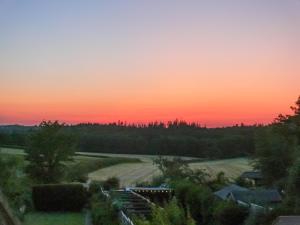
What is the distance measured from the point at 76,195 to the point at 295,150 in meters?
19.9

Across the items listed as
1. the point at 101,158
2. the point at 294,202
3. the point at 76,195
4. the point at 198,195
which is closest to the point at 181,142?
the point at 101,158

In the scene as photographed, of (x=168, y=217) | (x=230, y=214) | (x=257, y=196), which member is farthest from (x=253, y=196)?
(x=168, y=217)

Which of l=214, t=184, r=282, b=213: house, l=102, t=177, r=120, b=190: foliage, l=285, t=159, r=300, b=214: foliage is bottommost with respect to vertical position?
l=102, t=177, r=120, b=190: foliage

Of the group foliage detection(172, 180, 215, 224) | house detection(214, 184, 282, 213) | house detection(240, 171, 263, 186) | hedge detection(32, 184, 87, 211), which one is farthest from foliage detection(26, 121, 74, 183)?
foliage detection(172, 180, 215, 224)

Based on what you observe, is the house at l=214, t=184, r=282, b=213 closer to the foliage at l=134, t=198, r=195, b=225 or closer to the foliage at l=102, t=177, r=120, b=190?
A: the foliage at l=102, t=177, r=120, b=190

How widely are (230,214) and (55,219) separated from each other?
16.9 meters

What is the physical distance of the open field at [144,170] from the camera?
66512mm

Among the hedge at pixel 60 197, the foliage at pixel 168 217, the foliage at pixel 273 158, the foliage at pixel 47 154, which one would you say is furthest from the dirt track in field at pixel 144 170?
the foliage at pixel 168 217

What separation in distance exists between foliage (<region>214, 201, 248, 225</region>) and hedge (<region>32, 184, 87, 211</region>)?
2061 cm

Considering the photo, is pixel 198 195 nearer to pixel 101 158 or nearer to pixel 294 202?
pixel 294 202

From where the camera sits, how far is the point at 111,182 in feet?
184

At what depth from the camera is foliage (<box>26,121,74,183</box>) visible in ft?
185

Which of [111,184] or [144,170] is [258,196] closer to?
[111,184]

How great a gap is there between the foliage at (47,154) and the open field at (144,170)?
704cm
